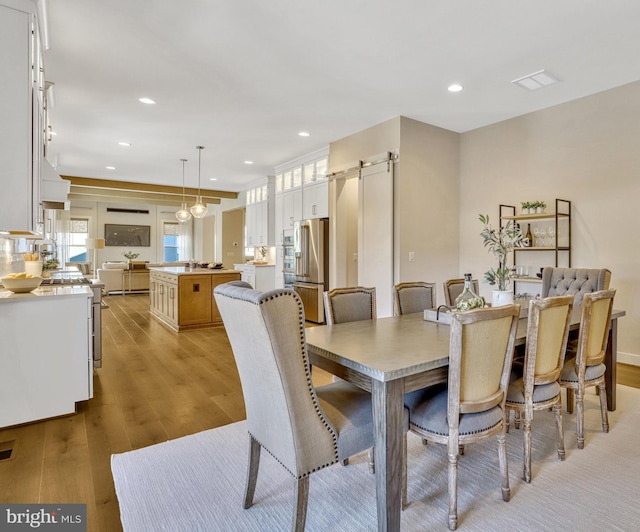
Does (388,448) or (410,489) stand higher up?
(388,448)

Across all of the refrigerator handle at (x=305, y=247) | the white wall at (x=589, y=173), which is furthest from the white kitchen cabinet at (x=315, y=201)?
the white wall at (x=589, y=173)

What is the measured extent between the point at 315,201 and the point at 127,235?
9217 mm

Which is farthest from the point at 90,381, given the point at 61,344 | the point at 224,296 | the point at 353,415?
the point at 353,415

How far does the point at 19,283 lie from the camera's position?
2.76m

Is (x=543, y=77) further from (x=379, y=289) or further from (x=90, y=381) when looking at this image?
(x=90, y=381)

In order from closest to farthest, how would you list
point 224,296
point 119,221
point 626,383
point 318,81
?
point 224,296 → point 626,383 → point 318,81 → point 119,221

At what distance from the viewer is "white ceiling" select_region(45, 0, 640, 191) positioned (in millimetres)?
2654

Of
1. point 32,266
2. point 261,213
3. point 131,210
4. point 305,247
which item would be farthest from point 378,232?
point 131,210

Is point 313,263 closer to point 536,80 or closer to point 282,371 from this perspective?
point 536,80

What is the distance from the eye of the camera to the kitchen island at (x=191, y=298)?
561 cm

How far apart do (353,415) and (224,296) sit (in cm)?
73

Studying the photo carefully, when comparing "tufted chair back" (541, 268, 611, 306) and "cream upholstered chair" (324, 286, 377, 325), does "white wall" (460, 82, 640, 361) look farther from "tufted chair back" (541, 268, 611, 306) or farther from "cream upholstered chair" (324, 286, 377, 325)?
"cream upholstered chair" (324, 286, 377, 325)

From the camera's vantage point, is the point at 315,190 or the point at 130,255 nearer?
the point at 315,190

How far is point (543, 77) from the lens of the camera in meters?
3.59
